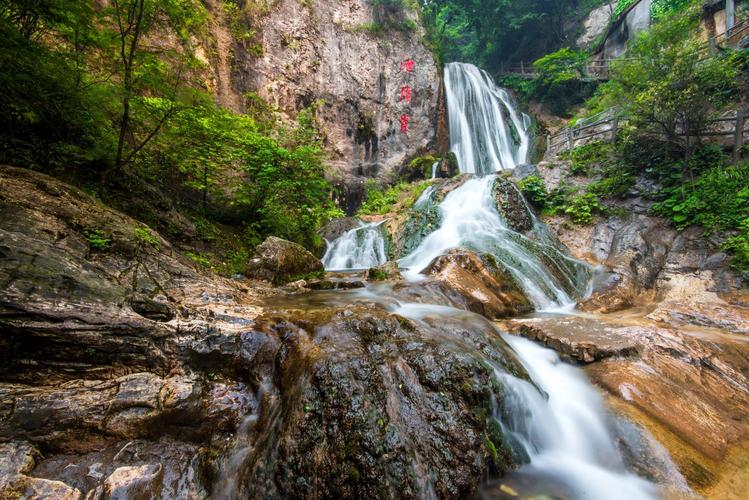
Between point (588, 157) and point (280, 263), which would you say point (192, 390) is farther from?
point (588, 157)

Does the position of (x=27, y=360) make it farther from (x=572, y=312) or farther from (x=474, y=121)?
(x=474, y=121)

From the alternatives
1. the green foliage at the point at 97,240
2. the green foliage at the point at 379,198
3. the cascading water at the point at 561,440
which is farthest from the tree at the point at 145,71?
the green foliage at the point at 379,198

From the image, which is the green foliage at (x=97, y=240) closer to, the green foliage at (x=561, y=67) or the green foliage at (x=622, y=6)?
the green foliage at (x=561, y=67)

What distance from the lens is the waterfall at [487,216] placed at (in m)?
7.52

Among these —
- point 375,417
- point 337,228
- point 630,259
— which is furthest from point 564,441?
point 337,228

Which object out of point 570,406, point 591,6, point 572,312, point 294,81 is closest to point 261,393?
point 570,406

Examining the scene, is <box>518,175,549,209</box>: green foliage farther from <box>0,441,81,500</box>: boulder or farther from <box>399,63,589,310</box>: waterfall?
<box>0,441,81,500</box>: boulder

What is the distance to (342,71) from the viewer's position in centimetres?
1662

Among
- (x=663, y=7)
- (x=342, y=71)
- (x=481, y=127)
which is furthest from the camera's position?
(x=481, y=127)

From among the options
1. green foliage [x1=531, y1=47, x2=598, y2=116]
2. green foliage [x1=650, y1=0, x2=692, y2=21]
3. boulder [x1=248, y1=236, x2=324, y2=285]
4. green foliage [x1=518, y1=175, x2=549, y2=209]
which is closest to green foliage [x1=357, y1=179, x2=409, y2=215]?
green foliage [x1=518, y1=175, x2=549, y2=209]

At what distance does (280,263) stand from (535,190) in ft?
31.9

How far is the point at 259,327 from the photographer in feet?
11.0

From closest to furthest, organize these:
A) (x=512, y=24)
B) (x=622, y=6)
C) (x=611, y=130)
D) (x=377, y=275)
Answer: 1. (x=377, y=275)
2. (x=611, y=130)
3. (x=622, y=6)
4. (x=512, y=24)

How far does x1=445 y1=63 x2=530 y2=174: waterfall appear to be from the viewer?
1875 centimetres
